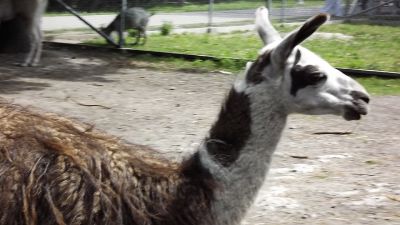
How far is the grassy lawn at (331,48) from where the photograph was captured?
39.4ft

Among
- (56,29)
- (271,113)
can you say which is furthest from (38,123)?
(56,29)

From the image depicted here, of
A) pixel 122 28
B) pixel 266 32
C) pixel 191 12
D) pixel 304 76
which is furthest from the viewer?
pixel 191 12

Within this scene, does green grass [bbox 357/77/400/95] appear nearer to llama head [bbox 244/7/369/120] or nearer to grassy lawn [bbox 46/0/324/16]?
llama head [bbox 244/7/369/120]

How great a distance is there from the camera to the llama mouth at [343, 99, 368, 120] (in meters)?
3.38

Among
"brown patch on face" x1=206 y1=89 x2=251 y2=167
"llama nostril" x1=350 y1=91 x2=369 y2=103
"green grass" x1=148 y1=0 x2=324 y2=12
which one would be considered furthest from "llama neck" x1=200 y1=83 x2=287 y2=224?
"green grass" x1=148 y1=0 x2=324 y2=12

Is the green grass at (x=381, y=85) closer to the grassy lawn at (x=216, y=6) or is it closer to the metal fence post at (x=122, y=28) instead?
the metal fence post at (x=122, y=28)

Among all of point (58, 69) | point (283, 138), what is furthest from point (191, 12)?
point (283, 138)

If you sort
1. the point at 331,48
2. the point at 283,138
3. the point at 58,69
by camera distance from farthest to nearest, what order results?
the point at 331,48
the point at 58,69
the point at 283,138

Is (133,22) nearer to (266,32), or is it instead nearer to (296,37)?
(266,32)

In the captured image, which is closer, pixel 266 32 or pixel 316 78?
pixel 316 78

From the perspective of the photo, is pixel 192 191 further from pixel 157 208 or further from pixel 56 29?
pixel 56 29

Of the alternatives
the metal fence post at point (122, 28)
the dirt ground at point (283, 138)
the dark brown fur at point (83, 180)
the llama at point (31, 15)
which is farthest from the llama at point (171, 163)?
the metal fence post at point (122, 28)

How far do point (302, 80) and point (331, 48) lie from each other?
36.7 feet

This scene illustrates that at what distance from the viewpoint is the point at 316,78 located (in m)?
3.29
